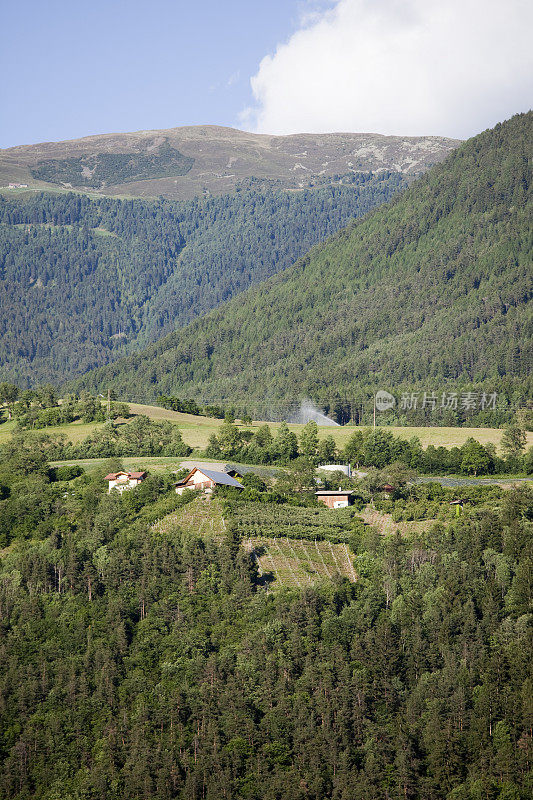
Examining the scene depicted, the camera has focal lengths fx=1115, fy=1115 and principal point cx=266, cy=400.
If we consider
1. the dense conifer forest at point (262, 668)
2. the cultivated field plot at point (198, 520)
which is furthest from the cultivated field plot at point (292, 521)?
the cultivated field plot at point (198, 520)

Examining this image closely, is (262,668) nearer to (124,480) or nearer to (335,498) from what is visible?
(335,498)

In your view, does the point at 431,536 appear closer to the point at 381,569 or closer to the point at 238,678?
the point at 381,569

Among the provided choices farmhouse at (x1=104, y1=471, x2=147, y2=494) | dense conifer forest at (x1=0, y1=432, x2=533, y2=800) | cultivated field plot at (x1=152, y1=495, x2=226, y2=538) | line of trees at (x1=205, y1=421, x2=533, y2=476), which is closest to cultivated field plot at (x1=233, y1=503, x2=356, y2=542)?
dense conifer forest at (x1=0, y1=432, x2=533, y2=800)

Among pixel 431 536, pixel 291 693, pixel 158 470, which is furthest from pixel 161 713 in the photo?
pixel 158 470

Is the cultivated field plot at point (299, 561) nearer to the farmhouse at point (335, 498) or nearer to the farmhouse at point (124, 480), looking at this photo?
the farmhouse at point (335, 498)

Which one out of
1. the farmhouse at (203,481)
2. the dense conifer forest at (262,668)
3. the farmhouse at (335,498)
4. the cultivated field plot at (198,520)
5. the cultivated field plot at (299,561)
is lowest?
the dense conifer forest at (262,668)

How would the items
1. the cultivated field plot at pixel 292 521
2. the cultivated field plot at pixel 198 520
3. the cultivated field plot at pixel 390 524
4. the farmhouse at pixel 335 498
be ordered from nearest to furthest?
the cultivated field plot at pixel 292 521
the cultivated field plot at pixel 198 520
the cultivated field plot at pixel 390 524
the farmhouse at pixel 335 498

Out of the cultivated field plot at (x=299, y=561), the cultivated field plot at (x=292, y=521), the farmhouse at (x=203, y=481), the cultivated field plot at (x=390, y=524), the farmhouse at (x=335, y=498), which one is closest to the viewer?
the cultivated field plot at (x=299, y=561)

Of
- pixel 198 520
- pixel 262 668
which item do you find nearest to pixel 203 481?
pixel 198 520
